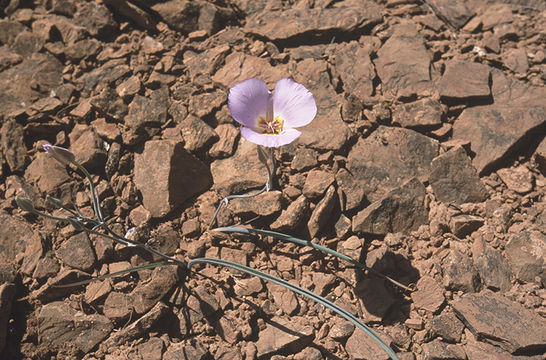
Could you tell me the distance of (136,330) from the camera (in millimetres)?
2129

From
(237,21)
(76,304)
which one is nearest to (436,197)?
(237,21)

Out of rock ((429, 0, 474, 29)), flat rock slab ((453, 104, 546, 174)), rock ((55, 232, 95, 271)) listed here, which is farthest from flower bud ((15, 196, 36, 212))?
rock ((429, 0, 474, 29))

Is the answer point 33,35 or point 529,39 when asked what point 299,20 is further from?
point 33,35

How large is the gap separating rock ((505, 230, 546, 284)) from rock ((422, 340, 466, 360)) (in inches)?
20.9

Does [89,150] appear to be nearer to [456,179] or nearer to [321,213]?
[321,213]

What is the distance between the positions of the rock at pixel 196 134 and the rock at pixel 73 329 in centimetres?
107

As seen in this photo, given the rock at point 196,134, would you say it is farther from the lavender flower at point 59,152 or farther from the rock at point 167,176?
the lavender flower at point 59,152

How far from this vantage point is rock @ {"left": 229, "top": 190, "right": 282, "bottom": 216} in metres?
2.41

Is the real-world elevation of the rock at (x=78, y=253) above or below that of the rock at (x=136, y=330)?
above

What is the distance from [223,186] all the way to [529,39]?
7.49 feet

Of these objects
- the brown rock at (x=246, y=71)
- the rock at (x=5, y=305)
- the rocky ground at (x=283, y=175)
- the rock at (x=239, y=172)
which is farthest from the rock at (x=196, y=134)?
the rock at (x=5, y=305)

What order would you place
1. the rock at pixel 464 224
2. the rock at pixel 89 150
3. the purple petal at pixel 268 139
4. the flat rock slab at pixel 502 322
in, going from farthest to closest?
the rock at pixel 89 150
the rock at pixel 464 224
the flat rock slab at pixel 502 322
the purple petal at pixel 268 139

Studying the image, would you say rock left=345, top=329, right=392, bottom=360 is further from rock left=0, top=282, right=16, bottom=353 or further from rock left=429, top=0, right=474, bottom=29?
rock left=429, top=0, right=474, bottom=29

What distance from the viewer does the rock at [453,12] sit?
10.0 feet
